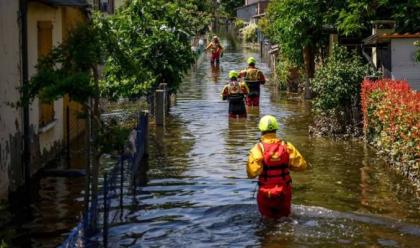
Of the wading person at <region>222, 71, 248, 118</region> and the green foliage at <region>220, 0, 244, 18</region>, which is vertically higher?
the green foliage at <region>220, 0, 244, 18</region>

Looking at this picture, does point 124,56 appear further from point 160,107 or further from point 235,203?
point 160,107

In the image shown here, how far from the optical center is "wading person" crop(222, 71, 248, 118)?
21.0 m

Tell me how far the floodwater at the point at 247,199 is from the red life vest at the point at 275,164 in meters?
0.69

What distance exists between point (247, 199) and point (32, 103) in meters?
4.13

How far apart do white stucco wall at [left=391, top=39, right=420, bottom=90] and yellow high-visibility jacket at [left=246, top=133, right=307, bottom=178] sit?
9089 mm

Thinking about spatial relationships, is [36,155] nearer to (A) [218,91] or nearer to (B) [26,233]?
(B) [26,233]

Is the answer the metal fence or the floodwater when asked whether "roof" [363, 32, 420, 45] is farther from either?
the metal fence

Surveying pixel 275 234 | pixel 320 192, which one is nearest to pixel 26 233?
pixel 275 234

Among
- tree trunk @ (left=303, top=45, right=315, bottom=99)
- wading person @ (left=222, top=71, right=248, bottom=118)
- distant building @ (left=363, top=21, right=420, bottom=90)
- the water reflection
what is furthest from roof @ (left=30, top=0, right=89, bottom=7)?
the water reflection

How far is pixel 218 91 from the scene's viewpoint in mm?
29125

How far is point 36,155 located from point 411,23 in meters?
10.6

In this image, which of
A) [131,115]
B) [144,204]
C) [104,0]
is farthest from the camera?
[104,0]

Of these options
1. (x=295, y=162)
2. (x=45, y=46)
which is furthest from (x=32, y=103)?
(x=295, y=162)

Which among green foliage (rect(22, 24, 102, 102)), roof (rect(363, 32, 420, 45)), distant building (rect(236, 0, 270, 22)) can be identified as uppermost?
distant building (rect(236, 0, 270, 22))
